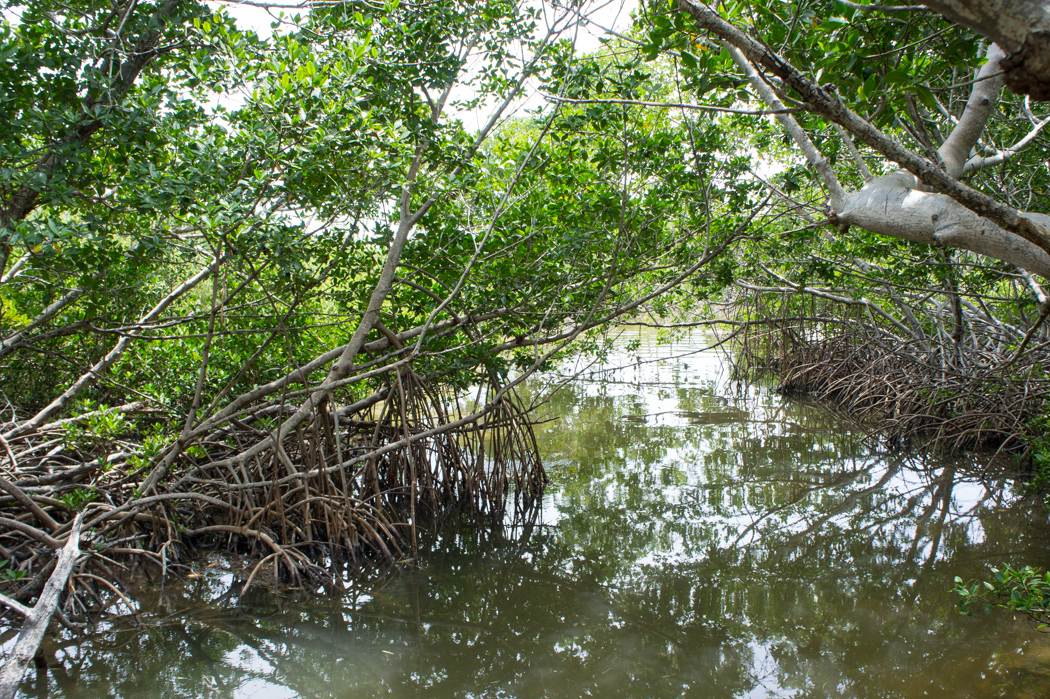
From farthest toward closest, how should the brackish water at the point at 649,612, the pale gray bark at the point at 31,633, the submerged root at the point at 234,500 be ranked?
1. the submerged root at the point at 234,500
2. the brackish water at the point at 649,612
3. the pale gray bark at the point at 31,633

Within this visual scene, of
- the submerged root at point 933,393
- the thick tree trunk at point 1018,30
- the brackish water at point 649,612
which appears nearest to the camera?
the thick tree trunk at point 1018,30

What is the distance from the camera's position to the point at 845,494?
523 cm

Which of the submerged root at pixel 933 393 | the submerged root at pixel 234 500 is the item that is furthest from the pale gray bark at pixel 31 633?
the submerged root at pixel 933 393

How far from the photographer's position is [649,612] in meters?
3.36

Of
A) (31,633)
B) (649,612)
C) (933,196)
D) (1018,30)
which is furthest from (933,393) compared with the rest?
(31,633)

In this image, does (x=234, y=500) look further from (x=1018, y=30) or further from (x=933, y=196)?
(x=1018, y=30)

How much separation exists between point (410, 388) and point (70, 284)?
2.13 m

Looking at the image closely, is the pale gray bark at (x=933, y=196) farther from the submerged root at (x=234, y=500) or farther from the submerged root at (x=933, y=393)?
the submerged root at (x=234, y=500)

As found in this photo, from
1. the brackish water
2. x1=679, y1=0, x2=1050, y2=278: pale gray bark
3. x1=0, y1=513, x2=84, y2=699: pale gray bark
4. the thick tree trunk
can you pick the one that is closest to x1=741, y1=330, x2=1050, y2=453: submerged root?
the brackish water

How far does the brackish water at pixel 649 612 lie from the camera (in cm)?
273

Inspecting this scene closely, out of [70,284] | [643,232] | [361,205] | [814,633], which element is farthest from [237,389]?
[814,633]

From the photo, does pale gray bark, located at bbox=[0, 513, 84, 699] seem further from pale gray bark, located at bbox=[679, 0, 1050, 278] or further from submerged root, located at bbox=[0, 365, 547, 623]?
pale gray bark, located at bbox=[679, 0, 1050, 278]

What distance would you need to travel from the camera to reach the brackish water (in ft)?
8.96

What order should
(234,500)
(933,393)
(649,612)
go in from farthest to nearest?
1. (933,393)
2. (234,500)
3. (649,612)
